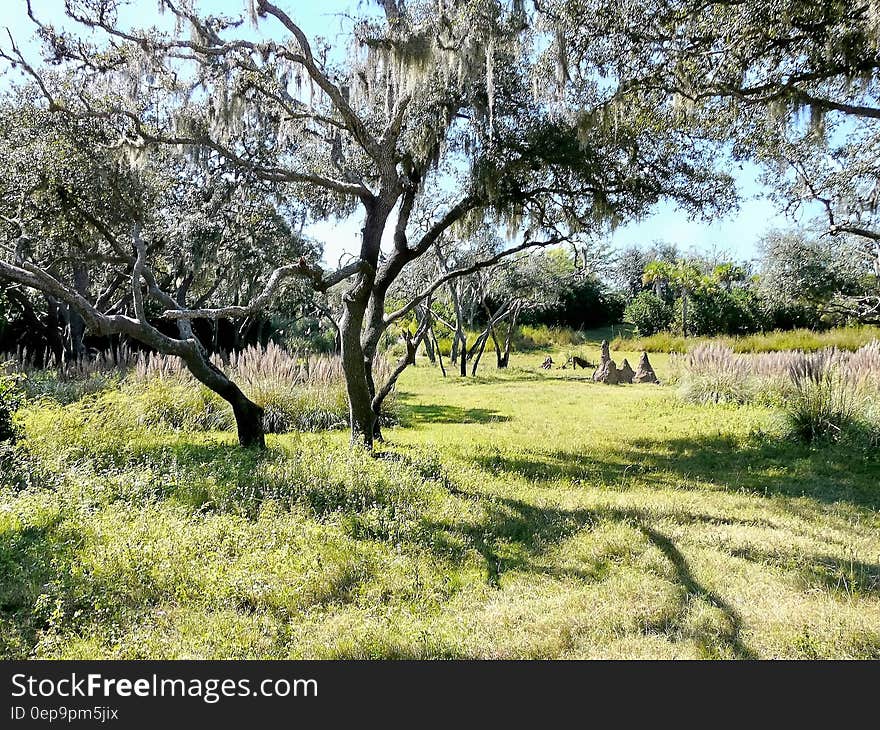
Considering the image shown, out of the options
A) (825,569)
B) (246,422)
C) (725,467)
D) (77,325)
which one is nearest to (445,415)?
(246,422)

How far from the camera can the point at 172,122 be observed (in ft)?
21.2

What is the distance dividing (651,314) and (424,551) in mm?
27133

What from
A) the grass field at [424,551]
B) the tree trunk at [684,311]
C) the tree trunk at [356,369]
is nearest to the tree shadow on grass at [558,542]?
the grass field at [424,551]

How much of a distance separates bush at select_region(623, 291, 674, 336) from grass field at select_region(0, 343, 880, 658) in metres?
22.9

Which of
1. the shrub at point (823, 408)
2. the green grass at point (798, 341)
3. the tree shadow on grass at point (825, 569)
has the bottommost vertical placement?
the tree shadow on grass at point (825, 569)

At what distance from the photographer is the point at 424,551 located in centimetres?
329

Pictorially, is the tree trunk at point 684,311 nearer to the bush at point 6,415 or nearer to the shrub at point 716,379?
the shrub at point 716,379

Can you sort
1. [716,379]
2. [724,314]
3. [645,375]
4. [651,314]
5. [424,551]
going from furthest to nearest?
[651,314]
[724,314]
[645,375]
[716,379]
[424,551]

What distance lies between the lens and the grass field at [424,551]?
2369 millimetres

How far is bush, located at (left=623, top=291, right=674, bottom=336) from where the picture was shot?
27.7 meters

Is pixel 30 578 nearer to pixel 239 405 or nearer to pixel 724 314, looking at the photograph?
pixel 239 405

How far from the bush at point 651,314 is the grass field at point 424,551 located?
22941mm

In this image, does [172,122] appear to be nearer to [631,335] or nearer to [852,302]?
[852,302]

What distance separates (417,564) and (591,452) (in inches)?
145
